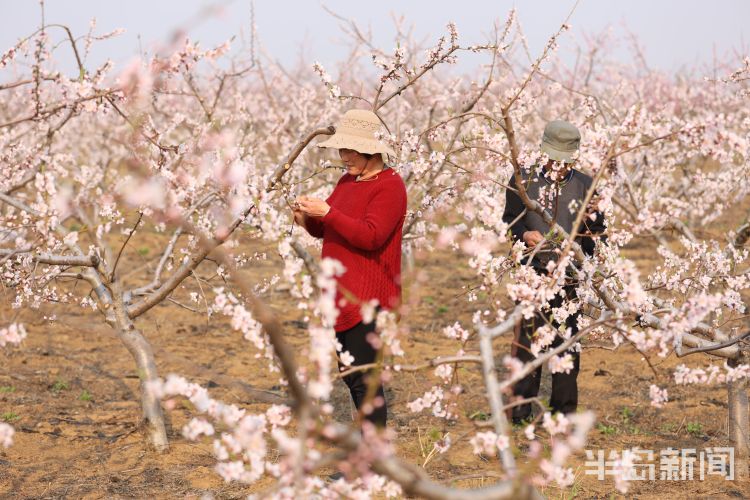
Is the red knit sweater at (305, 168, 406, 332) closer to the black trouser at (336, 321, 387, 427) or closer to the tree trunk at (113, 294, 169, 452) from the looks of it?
Answer: the black trouser at (336, 321, 387, 427)

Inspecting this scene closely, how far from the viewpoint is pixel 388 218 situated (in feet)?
11.6

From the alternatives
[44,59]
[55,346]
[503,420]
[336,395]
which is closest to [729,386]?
[503,420]

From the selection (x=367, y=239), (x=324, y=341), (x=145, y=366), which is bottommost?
(x=324, y=341)

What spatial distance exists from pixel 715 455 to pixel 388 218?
2530 mm

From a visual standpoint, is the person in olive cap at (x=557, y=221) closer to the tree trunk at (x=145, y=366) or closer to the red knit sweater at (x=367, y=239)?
the red knit sweater at (x=367, y=239)

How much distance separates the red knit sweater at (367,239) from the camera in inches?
137

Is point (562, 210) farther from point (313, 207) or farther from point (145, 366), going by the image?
point (145, 366)

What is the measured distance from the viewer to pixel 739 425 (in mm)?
4195

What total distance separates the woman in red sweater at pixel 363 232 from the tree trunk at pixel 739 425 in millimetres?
2105

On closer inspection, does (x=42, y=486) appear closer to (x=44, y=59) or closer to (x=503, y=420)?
(x=44, y=59)

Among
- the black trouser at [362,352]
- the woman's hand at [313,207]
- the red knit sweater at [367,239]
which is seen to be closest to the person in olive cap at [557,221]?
the red knit sweater at [367,239]

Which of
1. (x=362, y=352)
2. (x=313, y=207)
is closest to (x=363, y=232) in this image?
(x=313, y=207)

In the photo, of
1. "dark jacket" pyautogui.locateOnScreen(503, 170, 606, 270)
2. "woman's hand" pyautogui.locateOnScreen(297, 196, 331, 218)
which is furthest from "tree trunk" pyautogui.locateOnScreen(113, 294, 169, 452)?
"dark jacket" pyautogui.locateOnScreen(503, 170, 606, 270)

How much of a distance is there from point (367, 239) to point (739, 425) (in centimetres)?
252
